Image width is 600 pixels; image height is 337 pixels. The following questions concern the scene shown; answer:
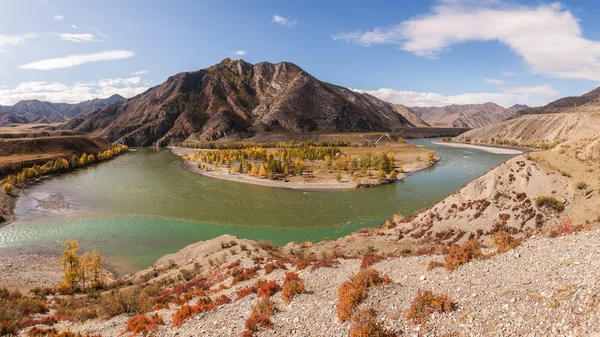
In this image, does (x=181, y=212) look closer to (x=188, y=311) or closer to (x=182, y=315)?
(x=188, y=311)

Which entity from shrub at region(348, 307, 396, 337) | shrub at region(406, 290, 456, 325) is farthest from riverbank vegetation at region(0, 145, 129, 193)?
shrub at region(406, 290, 456, 325)

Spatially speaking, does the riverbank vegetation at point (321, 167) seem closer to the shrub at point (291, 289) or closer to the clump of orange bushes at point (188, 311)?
the shrub at point (291, 289)

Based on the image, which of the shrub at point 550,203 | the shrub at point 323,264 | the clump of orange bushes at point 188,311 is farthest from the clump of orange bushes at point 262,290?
the shrub at point 550,203

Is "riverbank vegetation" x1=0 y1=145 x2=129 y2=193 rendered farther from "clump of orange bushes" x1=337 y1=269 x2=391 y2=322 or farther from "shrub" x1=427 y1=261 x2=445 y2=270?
"shrub" x1=427 y1=261 x2=445 y2=270

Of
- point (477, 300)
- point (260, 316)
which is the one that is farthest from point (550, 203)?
point (260, 316)

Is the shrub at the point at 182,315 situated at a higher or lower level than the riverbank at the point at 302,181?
higher

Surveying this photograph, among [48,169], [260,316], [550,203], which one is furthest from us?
[48,169]

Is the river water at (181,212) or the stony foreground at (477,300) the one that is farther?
the river water at (181,212)
